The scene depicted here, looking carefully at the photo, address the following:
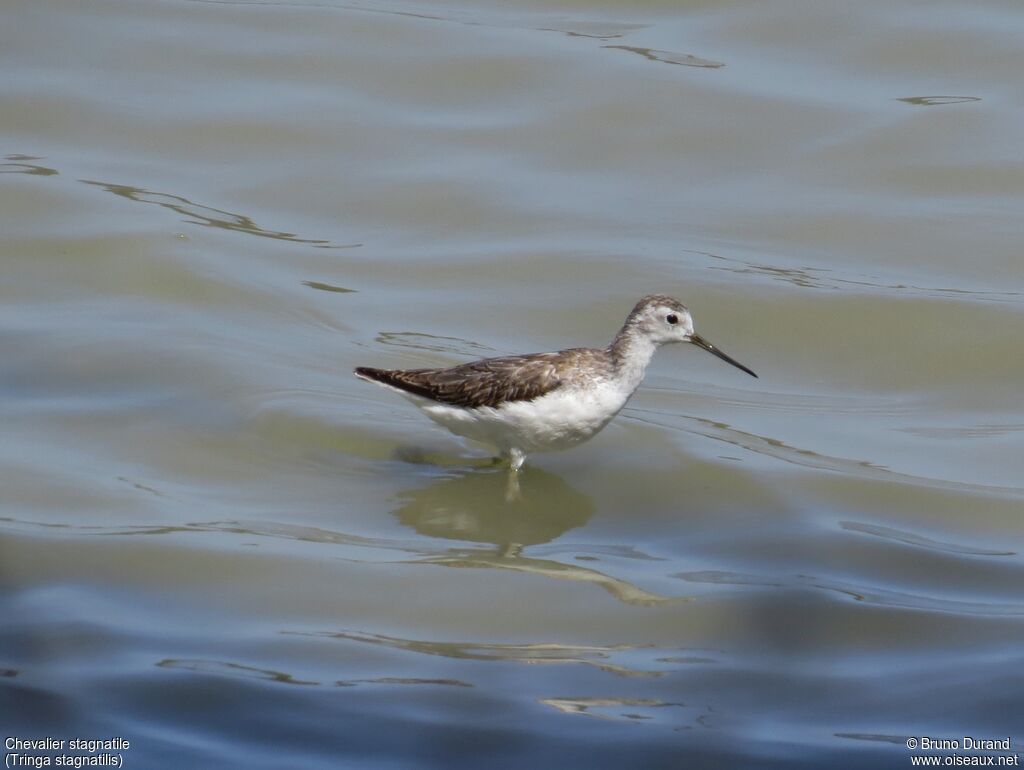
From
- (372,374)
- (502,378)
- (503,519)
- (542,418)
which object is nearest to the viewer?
(503,519)

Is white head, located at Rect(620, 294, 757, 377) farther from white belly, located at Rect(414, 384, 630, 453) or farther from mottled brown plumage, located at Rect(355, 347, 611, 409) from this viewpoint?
Result: white belly, located at Rect(414, 384, 630, 453)

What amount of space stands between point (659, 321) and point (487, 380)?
1.21 metres

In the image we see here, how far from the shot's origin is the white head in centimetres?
977

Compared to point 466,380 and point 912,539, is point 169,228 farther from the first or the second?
point 912,539

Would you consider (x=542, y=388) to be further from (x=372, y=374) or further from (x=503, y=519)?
(x=372, y=374)

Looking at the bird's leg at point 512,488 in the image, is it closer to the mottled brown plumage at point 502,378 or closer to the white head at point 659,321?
the mottled brown plumage at point 502,378

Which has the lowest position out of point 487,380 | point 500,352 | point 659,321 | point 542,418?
point 500,352

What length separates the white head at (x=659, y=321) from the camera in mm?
9766

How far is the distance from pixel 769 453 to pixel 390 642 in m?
3.81

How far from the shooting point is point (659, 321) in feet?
32.1


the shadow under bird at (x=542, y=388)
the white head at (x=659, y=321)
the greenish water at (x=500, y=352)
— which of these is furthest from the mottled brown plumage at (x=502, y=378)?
the greenish water at (x=500, y=352)

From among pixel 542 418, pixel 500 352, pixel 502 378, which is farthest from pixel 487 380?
pixel 500 352

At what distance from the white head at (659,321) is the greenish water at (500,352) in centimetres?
83

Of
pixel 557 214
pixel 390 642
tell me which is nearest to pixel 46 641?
pixel 390 642
